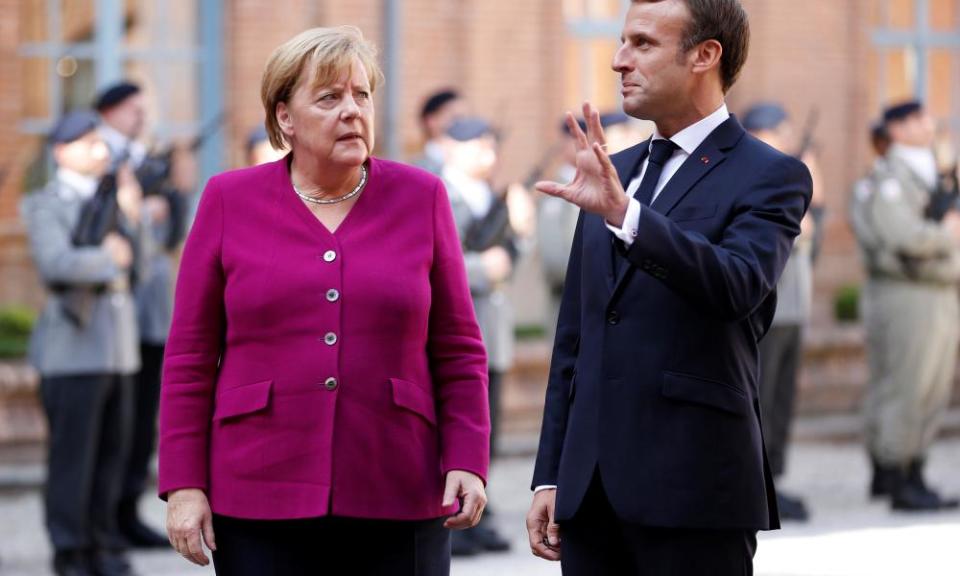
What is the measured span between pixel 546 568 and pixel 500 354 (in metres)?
1.30

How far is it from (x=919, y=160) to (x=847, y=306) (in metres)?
4.13

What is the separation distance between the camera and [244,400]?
382 centimetres

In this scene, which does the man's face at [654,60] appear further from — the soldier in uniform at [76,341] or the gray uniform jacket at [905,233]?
the gray uniform jacket at [905,233]

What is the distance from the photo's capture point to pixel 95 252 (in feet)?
26.6

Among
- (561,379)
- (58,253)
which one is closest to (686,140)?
(561,379)

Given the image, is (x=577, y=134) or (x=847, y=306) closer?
(x=577, y=134)

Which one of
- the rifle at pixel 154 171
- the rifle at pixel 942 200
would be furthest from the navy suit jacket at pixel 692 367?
the rifle at pixel 942 200

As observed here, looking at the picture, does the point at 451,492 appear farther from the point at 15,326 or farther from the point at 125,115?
the point at 15,326

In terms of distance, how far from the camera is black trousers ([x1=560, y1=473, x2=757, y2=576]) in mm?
3621

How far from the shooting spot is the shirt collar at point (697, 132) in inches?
146

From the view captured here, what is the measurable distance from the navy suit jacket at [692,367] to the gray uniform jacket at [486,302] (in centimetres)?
516

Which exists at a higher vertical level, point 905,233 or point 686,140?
point 686,140

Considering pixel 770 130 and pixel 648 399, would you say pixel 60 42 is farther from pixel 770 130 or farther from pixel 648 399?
pixel 648 399

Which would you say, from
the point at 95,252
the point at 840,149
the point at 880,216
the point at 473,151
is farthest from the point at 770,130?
the point at 840,149
